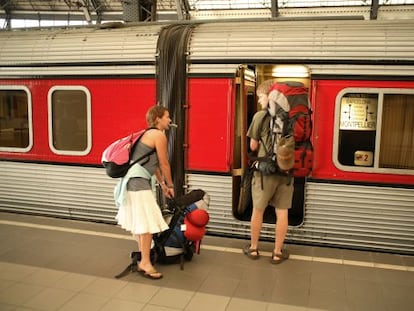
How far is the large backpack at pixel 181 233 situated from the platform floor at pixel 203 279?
114mm

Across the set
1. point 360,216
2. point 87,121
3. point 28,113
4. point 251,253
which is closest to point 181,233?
point 251,253

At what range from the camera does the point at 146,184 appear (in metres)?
4.22

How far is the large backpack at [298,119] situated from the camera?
450 cm

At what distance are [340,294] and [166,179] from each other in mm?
1921

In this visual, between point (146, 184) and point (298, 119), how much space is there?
5.42ft

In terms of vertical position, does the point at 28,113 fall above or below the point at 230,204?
above

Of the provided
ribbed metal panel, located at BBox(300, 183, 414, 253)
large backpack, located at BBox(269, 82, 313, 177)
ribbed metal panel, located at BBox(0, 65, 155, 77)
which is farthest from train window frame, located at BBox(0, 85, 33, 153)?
ribbed metal panel, located at BBox(300, 183, 414, 253)

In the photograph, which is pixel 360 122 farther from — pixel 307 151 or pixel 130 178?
pixel 130 178

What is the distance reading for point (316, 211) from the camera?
505 cm

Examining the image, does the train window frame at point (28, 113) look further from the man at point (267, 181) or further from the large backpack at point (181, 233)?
the man at point (267, 181)

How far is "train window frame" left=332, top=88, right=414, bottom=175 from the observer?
4773mm

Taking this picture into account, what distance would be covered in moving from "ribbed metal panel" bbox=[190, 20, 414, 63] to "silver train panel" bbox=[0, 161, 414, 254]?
1.45 metres

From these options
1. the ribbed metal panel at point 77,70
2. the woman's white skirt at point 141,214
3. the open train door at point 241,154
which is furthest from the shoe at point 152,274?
the ribbed metal panel at point 77,70

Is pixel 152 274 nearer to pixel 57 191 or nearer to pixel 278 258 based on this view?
pixel 278 258
